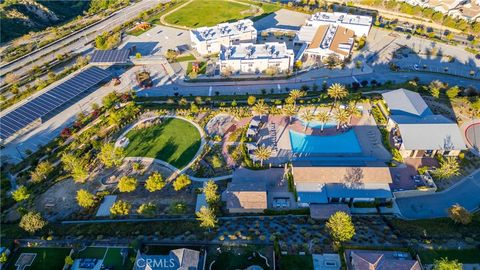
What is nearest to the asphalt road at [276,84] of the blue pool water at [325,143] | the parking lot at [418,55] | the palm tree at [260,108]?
the parking lot at [418,55]

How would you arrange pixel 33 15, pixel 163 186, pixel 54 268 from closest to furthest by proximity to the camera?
pixel 54 268 < pixel 163 186 < pixel 33 15

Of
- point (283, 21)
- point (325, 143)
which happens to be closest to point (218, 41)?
point (283, 21)

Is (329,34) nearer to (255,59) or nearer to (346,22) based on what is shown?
(346,22)

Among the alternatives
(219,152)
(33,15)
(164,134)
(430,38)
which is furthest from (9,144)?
(430,38)

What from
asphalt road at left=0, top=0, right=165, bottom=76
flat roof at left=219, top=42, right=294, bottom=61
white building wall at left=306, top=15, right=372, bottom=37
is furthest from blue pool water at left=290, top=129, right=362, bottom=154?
asphalt road at left=0, top=0, right=165, bottom=76

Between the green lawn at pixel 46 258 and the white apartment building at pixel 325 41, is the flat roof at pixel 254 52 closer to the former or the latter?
the white apartment building at pixel 325 41

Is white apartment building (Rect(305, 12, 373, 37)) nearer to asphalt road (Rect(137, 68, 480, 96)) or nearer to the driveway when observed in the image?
asphalt road (Rect(137, 68, 480, 96))

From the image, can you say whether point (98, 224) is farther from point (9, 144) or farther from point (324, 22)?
point (324, 22)
